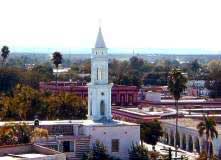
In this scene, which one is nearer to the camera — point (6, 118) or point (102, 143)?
point (102, 143)

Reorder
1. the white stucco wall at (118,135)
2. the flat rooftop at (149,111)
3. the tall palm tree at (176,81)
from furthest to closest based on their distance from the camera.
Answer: the flat rooftop at (149,111), the tall palm tree at (176,81), the white stucco wall at (118,135)

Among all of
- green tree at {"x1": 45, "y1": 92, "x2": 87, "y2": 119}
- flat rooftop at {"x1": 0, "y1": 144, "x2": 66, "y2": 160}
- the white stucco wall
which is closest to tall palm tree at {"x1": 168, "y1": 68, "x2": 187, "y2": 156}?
the white stucco wall

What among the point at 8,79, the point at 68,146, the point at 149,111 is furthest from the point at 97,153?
the point at 8,79

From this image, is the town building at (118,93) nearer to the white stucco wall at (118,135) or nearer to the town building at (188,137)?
the town building at (188,137)

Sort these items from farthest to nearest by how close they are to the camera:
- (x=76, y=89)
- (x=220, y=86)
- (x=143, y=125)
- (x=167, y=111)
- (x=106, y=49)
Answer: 1. (x=220, y=86)
2. (x=76, y=89)
3. (x=167, y=111)
4. (x=143, y=125)
5. (x=106, y=49)

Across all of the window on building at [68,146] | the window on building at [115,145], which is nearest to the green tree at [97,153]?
the window on building at [68,146]

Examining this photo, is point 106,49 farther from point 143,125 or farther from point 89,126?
point 143,125

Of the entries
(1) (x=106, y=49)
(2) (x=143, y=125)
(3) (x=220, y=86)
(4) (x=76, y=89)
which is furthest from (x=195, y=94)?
(1) (x=106, y=49)
